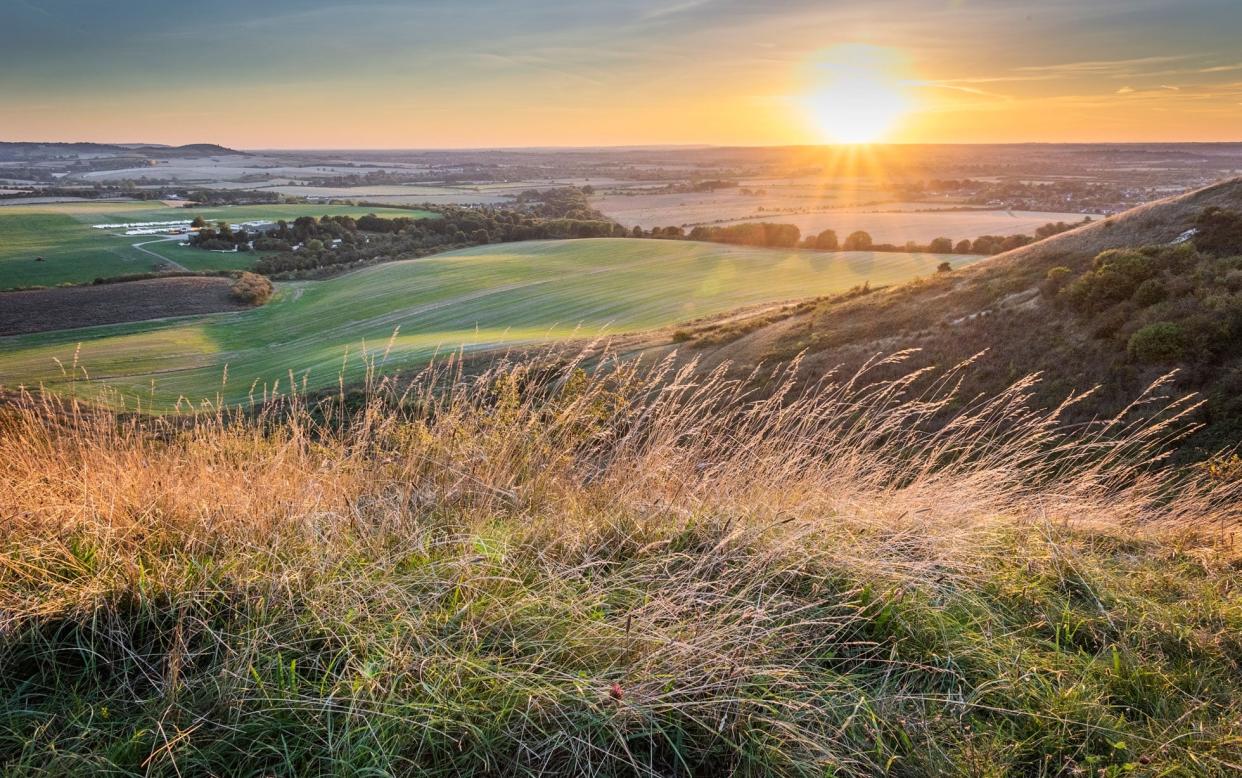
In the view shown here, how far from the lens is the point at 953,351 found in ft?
83.0

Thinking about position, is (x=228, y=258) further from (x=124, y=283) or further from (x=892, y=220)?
(x=892, y=220)

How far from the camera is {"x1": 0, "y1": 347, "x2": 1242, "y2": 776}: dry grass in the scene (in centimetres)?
250

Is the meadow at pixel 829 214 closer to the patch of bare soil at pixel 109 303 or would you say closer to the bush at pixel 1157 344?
the bush at pixel 1157 344

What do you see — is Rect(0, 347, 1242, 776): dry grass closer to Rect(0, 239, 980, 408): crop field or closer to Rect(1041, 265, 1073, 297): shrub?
Rect(1041, 265, 1073, 297): shrub

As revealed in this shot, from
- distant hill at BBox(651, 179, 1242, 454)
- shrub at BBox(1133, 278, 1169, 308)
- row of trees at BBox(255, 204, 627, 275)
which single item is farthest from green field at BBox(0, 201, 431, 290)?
shrub at BBox(1133, 278, 1169, 308)

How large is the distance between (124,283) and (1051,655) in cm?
8155

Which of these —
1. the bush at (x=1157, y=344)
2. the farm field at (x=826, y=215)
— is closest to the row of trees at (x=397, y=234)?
the farm field at (x=826, y=215)

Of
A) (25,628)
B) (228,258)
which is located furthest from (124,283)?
(25,628)

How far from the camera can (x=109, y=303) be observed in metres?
57.9

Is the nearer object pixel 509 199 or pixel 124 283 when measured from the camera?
pixel 124 283

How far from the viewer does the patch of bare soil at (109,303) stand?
2105 inches

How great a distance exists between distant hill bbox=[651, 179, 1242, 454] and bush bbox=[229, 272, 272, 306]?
46717mm

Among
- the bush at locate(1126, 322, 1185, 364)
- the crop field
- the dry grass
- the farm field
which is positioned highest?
the farm field

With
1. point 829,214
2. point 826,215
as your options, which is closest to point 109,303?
point 826,215
